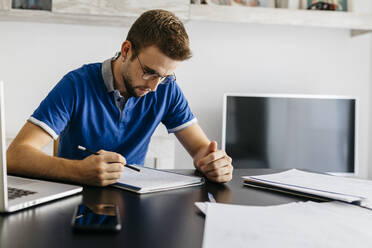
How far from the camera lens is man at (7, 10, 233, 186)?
3.85ft

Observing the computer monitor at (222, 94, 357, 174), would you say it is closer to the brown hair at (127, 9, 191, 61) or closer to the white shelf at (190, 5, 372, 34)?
the white shelf at (190, 5, 372, 34)

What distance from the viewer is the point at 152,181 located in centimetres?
106

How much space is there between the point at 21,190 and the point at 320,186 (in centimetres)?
72

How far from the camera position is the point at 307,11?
108 inches

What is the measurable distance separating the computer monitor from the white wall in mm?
243

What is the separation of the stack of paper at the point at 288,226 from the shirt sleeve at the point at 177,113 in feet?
2.72

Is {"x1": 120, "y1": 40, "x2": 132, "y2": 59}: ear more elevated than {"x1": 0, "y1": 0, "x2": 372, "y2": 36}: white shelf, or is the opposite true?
{"x1": 0, "y1": 0, "x2": 372, "y2": 36}: white shelf

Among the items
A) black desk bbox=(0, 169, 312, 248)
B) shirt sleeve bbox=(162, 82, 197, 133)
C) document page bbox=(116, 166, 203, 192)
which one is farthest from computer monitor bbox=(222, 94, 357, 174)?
black desk bbox=(0, 169, 312, 248)

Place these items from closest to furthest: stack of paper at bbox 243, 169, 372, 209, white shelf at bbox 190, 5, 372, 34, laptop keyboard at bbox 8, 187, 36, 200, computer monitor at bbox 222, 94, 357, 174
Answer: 1. laptop keyboard at bbox 8, 187, 36, 200
2. stack of paper at bbox 243, 169, 372, 209
3. white shelf at bbox 190, 5, 372, 34
4. computer monitor at bbox 222, 94, 357, 174

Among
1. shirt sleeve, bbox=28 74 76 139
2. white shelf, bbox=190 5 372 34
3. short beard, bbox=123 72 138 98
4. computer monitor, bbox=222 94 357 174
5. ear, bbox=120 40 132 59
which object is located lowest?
computer monitor, bbox=222 94 357 174

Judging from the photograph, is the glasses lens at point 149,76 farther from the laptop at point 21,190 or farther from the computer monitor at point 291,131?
the computer monitor at point 291,131

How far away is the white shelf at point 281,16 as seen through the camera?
→ 8.61 ft

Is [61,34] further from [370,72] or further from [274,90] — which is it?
[370,72]

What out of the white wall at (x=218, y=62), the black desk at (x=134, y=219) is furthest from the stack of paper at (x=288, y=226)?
the white wall at (x=218, y=62)
